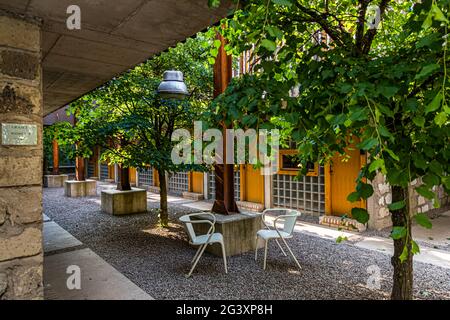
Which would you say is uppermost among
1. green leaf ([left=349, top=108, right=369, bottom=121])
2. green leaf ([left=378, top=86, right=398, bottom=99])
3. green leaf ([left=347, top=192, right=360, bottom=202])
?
A: green leaf ([left=378, top=86, right=398, bottom=99])

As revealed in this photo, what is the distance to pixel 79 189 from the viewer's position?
1129 cm

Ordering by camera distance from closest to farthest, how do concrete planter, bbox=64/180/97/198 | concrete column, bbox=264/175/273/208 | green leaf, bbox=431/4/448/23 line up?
green leaf, bbox=431/4/448/23
concrete column, bbox=264/175/273/208
concrete planter, bbox=64/180/97/198

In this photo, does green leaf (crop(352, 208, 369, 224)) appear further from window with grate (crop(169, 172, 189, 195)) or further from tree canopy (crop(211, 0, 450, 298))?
window with grate (crop(169, 172, 189, 195))

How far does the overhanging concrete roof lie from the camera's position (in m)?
1.89

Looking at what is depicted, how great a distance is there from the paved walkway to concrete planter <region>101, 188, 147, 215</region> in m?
3.01

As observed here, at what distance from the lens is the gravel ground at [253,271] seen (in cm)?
324

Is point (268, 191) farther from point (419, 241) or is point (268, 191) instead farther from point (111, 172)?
point (111, 172)

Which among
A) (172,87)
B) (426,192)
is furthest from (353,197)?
(172,87)

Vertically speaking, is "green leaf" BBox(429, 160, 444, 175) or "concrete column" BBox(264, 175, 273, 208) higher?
"green leaf" BBox(429, 160, 444, 175)

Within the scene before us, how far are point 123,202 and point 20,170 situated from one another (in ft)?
20.5

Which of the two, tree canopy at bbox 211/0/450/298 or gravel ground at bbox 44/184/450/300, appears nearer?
tree canopy at bbox 211/0/450/298

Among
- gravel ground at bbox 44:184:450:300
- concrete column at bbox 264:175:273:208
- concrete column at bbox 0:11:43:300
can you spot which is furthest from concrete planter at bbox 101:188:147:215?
concrete column at bbox 0:11:43:300

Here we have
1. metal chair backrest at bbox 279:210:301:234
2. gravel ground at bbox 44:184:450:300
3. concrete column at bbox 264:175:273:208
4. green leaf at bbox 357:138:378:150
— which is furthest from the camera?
concrete column at bbox 264:175:273:208

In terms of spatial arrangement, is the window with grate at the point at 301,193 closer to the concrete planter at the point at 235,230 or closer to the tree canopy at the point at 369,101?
the concrete planter at the point at 235,230
